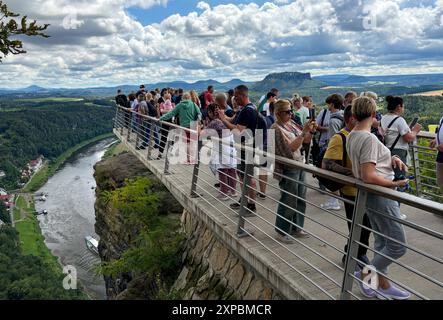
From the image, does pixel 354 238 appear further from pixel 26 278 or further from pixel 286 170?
pixel 26 278

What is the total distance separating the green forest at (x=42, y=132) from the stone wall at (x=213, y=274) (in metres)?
126

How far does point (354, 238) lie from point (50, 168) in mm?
138701

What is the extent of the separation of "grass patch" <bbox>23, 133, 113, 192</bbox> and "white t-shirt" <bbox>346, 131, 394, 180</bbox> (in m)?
120

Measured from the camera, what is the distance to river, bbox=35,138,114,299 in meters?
61.8

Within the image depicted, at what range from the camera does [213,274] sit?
6.48 metres

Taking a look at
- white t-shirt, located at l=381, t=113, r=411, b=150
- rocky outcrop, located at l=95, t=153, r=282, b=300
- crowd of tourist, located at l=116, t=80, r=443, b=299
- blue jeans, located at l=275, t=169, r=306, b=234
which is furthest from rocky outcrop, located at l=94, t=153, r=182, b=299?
white t-shirt, located at l=381, t=113, r=411, b=150

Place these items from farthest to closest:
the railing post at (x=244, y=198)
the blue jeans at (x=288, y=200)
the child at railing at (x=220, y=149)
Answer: the child at railing at (x=220, y=149) < the railing post at (x=244, y=198) < the blue jeans at (x=288, y=200)

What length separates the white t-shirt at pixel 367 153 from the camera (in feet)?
11.2

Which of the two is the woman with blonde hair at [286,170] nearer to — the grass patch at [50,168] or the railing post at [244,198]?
the railing post at [244,198]

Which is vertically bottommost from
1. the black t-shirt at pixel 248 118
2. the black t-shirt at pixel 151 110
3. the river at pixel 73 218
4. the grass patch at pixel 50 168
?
the grass patch at pixel 50 168

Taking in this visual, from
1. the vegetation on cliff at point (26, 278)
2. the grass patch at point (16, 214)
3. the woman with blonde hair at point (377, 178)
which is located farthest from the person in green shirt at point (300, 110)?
the grass patch at point (16, 214)

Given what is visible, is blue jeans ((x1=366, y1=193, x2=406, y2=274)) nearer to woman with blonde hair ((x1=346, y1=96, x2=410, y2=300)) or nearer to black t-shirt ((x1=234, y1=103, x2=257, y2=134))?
woman with blonde hair ((x1=346, y1=96, x2=410, y2=300))
